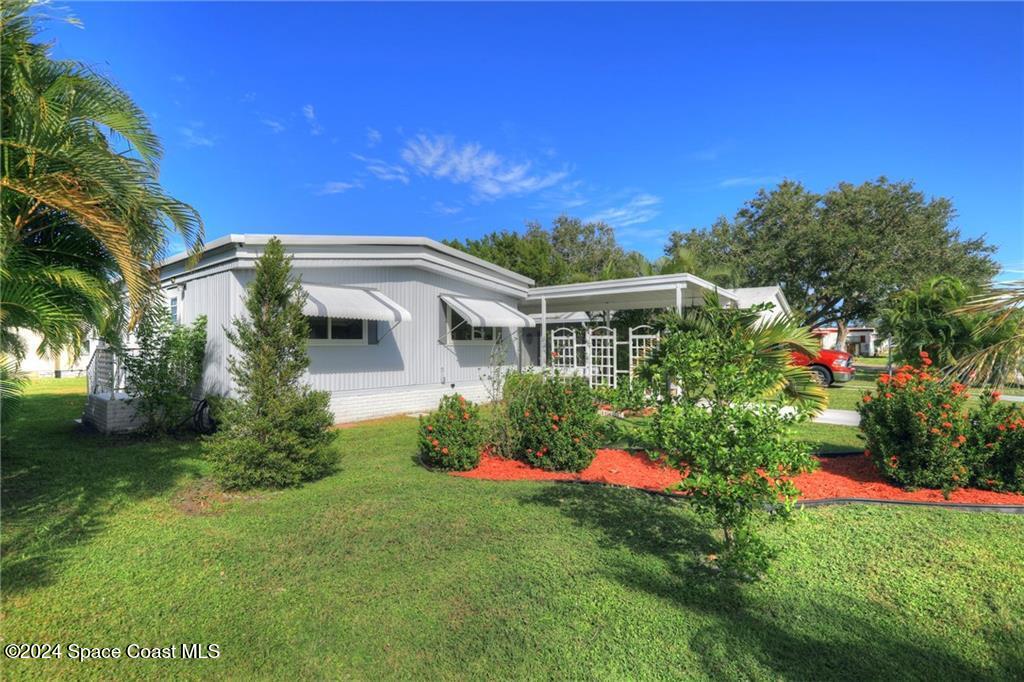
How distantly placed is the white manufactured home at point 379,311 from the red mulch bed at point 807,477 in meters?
2.08

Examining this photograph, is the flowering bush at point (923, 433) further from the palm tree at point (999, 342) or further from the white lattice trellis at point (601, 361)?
the white lattice trellis at point (601, 361)

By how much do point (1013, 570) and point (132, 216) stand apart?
7814 mm

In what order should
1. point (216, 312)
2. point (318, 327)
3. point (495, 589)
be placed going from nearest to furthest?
point (495, 589) → point (216, 312) → point (318, 327)

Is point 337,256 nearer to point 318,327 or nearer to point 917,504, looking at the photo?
point 318,327

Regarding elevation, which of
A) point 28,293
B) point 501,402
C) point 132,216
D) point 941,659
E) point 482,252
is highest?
point 482,252

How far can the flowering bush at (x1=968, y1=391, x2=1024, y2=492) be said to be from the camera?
5.14 metres

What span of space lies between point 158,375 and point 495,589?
7800 mm

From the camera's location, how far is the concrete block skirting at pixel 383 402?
1005 centimetres

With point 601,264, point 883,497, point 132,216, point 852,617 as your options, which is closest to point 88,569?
point 132,216

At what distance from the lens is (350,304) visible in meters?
9.38

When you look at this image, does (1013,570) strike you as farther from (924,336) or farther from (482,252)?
(482,252)

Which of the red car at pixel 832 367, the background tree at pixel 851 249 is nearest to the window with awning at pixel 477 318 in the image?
the red car at pixel 832 367

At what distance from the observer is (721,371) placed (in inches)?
142

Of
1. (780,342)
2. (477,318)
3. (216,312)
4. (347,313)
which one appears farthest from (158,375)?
(780,342)
